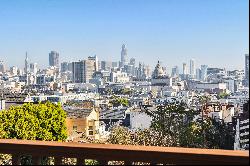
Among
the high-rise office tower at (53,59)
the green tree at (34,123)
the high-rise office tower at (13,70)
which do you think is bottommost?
the green tree at (34,123)

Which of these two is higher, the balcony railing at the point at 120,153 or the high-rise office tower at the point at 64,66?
the high-rise office tower at the point at 64,66

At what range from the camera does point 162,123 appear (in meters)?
8.10

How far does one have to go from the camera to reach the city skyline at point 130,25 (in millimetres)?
22928

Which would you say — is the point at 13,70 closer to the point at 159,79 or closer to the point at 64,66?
the point at 64,66

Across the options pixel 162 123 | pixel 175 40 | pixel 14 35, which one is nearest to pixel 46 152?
pixel 162 123

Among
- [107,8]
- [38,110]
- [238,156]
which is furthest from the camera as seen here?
[107,8]

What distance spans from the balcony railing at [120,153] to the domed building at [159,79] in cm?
8259

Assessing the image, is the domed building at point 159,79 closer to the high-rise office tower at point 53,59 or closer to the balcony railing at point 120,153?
the high-rise office tower at point 53,59

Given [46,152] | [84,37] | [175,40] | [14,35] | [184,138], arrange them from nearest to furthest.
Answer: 1. [46,152]
2. [184,138]
3. [14,35]
4. [175,40]
5. [84,37]

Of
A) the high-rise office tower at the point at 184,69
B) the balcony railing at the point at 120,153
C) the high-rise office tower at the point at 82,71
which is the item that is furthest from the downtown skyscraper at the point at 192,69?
the balcony railing at the point at 120,153

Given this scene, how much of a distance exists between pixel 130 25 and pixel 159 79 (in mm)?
31825

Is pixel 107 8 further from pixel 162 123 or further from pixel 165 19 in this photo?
pixel 162 123

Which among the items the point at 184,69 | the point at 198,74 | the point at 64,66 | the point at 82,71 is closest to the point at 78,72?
the point at 82,71

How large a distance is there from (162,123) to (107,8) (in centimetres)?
2570
